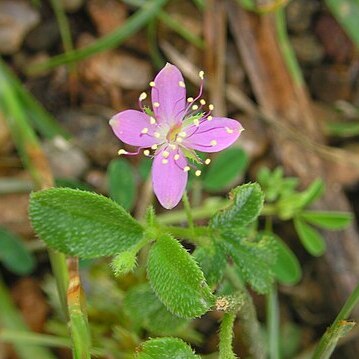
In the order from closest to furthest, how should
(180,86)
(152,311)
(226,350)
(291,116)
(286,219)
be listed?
(226,350) → (180,86) → (152,311) → (286,219) → (291,116)

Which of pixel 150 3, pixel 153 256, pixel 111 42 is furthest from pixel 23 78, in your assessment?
pixel 153 256

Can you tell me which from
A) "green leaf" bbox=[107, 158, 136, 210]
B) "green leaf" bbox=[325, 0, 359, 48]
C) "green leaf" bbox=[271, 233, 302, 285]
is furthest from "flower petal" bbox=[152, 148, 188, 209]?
"green leaf" bbox=[325, 0, 359, 48]

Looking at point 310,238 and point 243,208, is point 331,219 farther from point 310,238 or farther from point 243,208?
point 243,208

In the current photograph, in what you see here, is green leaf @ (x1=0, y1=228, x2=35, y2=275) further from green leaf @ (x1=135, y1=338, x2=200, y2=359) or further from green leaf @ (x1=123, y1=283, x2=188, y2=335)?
green leaf @ (x1=135, y1=338, x2=200, y2=359)

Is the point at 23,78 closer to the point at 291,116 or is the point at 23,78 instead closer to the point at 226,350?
the point at 291,116

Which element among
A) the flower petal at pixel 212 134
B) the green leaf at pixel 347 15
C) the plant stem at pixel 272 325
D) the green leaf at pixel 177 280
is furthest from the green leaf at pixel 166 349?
the green leaf at pixel 347 15

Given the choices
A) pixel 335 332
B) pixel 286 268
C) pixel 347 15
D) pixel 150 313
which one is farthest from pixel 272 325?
pixel 347 15
